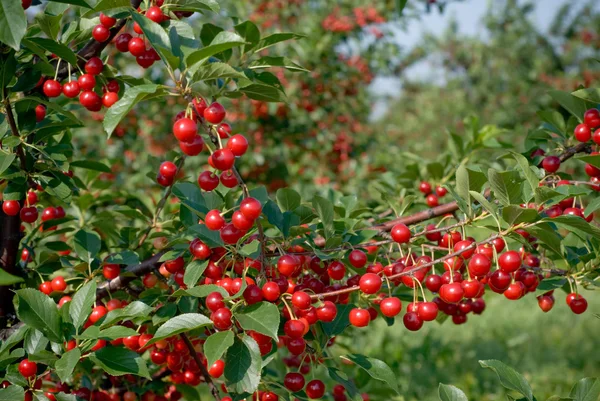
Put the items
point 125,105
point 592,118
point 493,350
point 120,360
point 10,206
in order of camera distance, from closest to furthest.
A: point 125,105 < point 120,360 < point 10,206 < point 592,118 < point 493,350

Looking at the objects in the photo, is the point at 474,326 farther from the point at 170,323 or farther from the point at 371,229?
the point at 170,323

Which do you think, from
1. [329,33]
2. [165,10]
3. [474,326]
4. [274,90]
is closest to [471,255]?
[274,90]

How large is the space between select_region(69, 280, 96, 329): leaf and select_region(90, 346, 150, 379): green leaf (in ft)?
0.24

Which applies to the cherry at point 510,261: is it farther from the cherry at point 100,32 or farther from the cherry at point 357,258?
the cherry at point 100,32

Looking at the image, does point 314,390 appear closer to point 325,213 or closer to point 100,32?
point 325,213

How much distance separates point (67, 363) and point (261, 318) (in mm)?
345

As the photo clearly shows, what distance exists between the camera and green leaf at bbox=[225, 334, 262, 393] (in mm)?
1047

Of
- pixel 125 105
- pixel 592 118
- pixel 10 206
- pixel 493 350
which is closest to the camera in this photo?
pixel 125 105

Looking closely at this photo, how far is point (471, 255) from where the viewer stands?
125 centimetres

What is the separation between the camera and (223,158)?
40.8 inches

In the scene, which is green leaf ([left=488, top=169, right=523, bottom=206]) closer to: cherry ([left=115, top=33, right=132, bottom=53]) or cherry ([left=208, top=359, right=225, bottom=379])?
cherry ([left=208, top=359, right=225, bottom=379])

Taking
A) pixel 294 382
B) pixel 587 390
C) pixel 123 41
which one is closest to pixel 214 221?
pixel 294 382

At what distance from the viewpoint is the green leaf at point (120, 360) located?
3.59 feet

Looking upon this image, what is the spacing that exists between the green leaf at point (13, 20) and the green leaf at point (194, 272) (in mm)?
509
